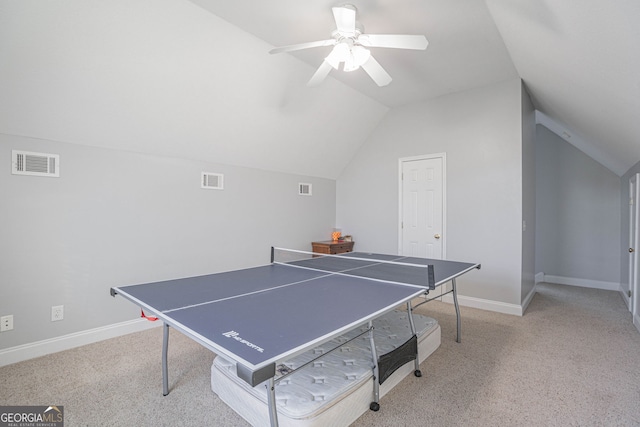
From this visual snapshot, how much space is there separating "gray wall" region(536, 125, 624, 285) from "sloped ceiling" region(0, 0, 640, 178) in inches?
47.4

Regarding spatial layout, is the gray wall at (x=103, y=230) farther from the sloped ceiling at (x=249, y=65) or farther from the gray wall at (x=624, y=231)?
the gray wall at (x=624, y=231)

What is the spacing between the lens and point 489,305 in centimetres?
391

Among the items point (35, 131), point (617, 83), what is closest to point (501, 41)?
point (617, 83)

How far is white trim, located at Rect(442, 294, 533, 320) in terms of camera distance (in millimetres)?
3723

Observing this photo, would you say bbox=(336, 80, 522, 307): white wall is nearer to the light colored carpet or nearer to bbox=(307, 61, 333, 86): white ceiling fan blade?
the light colored carpet

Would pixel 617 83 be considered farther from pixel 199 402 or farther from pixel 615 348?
pixel 199 402

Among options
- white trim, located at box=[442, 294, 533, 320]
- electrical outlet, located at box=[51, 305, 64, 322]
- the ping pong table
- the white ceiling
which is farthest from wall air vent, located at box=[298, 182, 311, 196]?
electrical outlet, located at box=[51, 305, 64, 322]

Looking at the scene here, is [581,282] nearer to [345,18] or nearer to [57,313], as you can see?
[345,18]

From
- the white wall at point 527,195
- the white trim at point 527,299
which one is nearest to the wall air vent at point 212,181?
the white wall at point 527,195

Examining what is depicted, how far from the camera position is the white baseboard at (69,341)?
2488mm

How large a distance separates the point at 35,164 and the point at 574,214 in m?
7.22

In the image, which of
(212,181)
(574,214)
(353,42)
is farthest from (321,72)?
(574,214)

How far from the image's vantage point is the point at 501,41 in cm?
288

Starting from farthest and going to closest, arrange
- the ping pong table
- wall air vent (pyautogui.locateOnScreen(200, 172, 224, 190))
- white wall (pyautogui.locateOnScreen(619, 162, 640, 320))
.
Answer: white wall (pyautogui.locateOnScreen(619, 162, 640, 320)) < wall air vent (pyautogui.locateOnScreen(200, 172, 224, 190)) < the ping pong table
